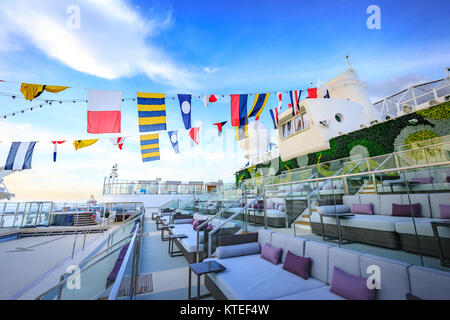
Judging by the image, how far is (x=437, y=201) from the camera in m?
2.81

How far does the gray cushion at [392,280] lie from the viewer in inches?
73.1

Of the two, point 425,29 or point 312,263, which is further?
point 425,29

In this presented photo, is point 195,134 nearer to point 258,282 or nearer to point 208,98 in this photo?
point 208,98

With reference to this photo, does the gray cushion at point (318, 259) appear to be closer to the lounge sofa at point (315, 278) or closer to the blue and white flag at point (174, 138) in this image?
the lounge sofa at point (315, 278)

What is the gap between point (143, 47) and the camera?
604 cm

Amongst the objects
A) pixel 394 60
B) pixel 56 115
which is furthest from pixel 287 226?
pixel 394 60

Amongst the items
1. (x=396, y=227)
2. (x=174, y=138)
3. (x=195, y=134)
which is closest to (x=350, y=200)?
(x=396, y=227)

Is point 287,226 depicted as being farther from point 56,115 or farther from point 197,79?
point 56,115

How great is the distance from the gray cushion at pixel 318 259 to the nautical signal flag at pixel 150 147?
270 inches

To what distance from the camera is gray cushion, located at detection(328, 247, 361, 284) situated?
2.31 metres

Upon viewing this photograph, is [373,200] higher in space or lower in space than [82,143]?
lower

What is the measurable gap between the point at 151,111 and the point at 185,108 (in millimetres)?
1156
